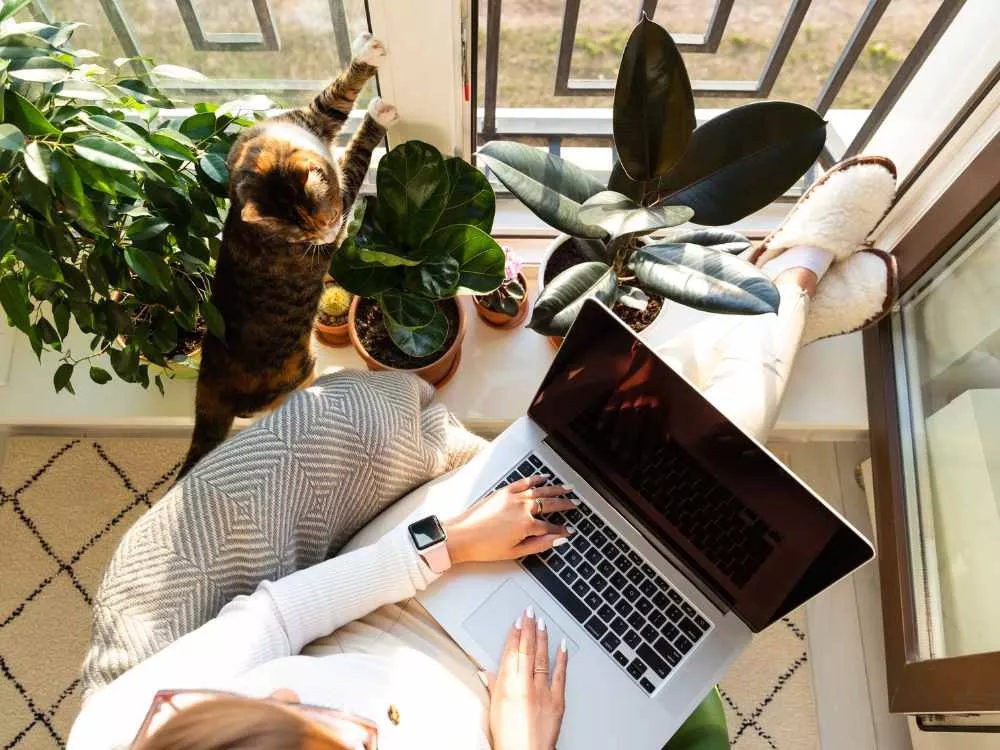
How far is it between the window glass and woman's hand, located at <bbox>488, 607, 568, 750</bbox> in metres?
0.64

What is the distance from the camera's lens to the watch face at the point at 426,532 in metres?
0.91

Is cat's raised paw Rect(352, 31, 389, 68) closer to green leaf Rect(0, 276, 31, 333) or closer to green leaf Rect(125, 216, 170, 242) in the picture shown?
green leaf Rect(125, 216, 170, 242)

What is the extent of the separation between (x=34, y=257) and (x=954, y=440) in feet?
4.17

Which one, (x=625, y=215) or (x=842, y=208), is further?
(x=842, y=208)

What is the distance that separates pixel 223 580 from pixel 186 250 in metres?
0.41

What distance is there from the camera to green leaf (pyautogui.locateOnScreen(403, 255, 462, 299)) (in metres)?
0.96

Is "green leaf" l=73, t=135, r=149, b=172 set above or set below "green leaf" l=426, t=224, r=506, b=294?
above

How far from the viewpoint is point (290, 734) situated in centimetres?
58

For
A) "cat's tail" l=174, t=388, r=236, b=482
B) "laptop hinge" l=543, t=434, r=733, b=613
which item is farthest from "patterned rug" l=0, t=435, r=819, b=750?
"laptop hinge" l=543, t=434, r=733, b=613

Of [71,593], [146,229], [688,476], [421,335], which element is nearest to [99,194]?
[146,229]

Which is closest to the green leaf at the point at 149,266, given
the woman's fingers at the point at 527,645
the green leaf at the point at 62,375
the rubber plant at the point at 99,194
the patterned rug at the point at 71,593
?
the rubber plant at the point at 99,194

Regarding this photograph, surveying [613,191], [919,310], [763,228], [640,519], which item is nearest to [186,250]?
[613,191]

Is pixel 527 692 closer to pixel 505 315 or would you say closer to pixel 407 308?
pixel 407 308

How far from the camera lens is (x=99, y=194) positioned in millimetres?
849
